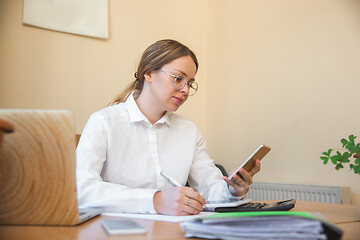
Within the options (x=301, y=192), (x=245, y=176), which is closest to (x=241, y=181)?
(x=245, y=176)

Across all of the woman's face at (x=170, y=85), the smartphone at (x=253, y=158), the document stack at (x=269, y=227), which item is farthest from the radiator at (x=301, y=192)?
the document stack at (x=269, y=227)

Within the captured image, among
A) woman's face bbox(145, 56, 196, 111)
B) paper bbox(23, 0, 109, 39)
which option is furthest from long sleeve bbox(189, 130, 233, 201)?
paper bbox(23, 0, 109, 39)

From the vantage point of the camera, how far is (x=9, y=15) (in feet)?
6.38

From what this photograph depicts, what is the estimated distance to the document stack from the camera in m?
0.52

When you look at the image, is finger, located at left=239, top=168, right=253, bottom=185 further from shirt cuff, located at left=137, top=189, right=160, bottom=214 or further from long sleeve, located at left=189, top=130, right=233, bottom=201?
shirt cuff, located at left=137, top=189, right=160, bottom=214

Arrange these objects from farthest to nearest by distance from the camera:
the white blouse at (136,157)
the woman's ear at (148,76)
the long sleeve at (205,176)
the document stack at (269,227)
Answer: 1. the woman's ear at (148,76)
2. the long sleeve at (205,176)
3. the white blouse at (136,157)
4. the document stack at (269,227)

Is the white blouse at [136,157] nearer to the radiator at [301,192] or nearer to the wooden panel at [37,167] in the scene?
the wooden panel at [37,167]

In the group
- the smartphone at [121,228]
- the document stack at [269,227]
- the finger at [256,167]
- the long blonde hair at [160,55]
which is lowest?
the finger at [256,167]

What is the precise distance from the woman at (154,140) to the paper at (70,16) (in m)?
0.83

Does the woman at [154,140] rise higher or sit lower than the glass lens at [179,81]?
lower

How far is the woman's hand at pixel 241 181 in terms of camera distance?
1.16 meters

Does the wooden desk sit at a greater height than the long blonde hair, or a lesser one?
lesser

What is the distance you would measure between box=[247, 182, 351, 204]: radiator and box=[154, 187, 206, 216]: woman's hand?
110cm

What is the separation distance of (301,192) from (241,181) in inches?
34.8
